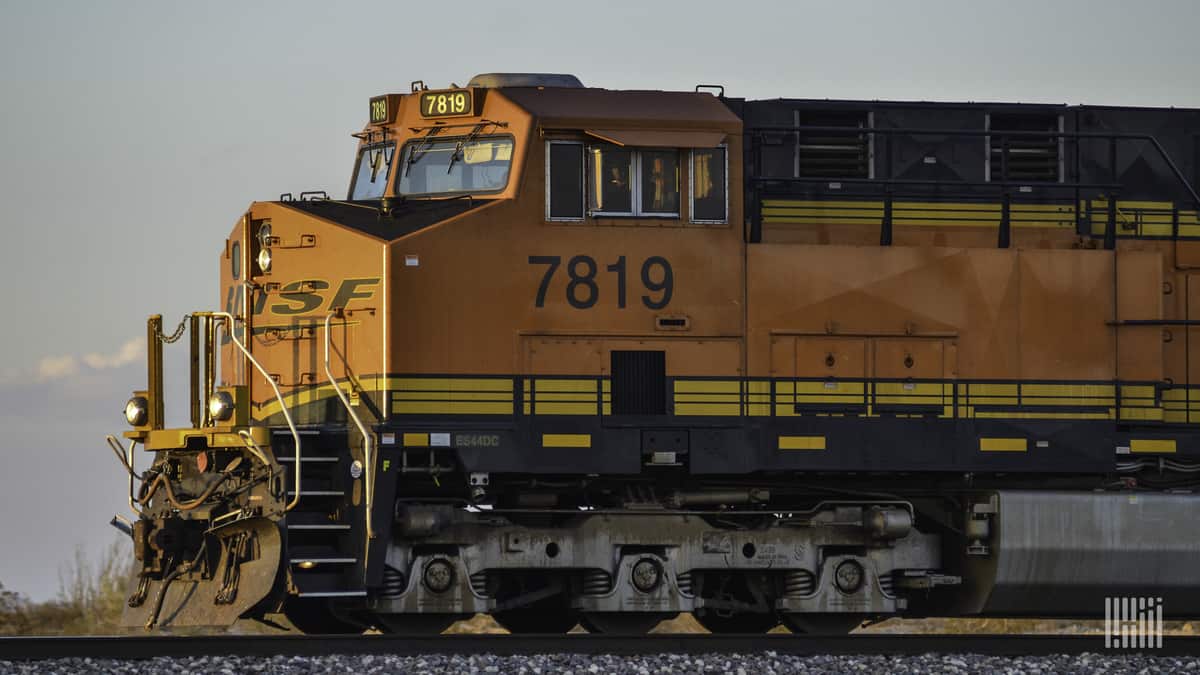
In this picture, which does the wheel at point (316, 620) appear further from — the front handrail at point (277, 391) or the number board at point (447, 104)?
the number board at point (447, 104)

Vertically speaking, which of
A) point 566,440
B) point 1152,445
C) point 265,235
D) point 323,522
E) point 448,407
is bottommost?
point 323,522

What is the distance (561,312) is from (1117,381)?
16.4 ft

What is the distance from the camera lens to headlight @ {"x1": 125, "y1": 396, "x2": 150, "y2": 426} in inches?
498

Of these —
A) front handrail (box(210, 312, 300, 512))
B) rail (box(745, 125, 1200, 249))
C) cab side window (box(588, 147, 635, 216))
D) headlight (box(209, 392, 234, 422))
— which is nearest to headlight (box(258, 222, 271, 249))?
front handrail (box(210, 312, 300, 512))

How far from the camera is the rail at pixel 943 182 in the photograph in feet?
43.2

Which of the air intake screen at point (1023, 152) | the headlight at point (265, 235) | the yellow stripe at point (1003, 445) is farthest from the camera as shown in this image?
the air intake screen at point (1023, 152)

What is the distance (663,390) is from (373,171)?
10.8 feet

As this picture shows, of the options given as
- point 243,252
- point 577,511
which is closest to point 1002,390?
point 577,511

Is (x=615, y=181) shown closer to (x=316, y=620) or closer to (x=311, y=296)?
(x=311, y=296)

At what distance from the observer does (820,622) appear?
532 inches

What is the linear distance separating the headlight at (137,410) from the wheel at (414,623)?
2559 mm

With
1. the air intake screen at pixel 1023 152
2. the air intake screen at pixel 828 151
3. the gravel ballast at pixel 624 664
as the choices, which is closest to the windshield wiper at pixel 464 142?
the air intake screen at pixel 828 151

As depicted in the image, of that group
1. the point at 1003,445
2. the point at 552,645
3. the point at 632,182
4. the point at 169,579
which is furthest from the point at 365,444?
the point at 1003,445

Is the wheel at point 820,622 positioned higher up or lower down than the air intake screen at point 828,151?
lower down
